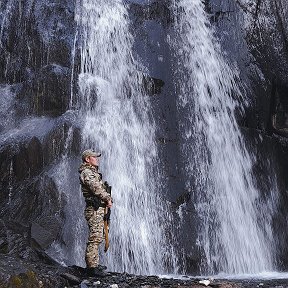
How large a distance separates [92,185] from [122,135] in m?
6.77

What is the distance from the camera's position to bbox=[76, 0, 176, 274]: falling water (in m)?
12.9

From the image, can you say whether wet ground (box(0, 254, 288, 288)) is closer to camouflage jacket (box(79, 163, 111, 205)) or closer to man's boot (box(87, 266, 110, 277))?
man's boot (box(87, 266, 110, 277))

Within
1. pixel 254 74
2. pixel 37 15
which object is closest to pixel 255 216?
pixel 254 74

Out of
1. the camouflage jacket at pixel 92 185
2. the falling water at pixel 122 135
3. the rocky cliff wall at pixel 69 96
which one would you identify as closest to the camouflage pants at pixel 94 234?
the camouflage jacket at pixel 92 185

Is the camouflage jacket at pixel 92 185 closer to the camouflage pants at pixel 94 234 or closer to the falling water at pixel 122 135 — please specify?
the camouflage pants at pixel 94 234

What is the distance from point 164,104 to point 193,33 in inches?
188

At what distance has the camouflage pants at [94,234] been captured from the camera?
8.46m

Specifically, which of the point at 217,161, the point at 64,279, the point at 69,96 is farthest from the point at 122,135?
the point at 64,279

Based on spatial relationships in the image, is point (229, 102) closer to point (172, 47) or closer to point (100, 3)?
point (172, 47)

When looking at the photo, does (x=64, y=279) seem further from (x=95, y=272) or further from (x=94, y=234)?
(x=94, y=234)

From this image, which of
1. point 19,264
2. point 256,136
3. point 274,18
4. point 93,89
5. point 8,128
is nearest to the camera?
point 19,264

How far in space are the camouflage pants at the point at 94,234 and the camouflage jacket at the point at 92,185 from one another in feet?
0.87

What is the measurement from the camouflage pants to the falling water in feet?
12.8

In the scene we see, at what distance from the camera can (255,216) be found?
49.7 ft
